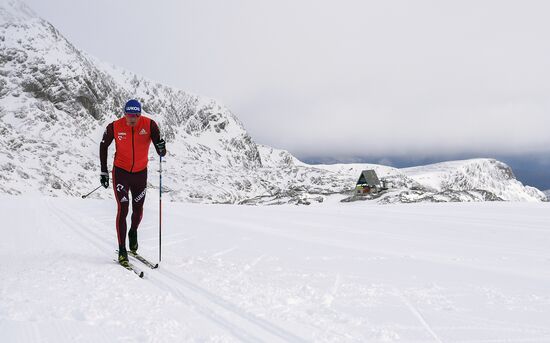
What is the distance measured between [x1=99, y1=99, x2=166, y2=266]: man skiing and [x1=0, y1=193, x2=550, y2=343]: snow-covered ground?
3.75 feet

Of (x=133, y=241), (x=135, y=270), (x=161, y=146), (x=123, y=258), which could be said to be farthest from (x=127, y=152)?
(x=135, y=270)

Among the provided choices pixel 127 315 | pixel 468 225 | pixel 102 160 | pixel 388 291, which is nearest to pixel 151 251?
pixel 102 160

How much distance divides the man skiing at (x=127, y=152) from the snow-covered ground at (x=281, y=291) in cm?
114

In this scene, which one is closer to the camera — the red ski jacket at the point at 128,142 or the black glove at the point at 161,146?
the red ski jacket at the point at 128,142

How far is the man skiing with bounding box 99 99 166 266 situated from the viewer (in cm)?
745

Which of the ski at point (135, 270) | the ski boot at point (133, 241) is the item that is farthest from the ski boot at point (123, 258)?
the ski boot at point (133, 241)

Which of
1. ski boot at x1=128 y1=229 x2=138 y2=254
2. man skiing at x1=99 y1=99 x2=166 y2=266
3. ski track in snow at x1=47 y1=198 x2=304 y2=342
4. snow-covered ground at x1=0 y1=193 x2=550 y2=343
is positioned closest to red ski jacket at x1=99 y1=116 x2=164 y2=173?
man skiing at x1=99 y1=99 x2=166 y2=266

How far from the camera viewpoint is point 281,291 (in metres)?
5.26

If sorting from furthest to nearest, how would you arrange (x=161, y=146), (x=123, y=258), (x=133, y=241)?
(x=133, y=241)
(x=161, y=146)
(x=123, y=258)

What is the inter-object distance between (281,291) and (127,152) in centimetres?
411

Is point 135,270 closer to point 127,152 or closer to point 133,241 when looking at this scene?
point 133,241

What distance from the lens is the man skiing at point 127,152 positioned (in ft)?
24.4

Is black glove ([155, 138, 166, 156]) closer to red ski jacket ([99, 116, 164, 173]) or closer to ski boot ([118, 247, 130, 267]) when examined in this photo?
red ski jacket ([99, 116, 164, 173])

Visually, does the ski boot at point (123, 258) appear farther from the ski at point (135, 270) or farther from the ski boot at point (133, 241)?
the ski boot at point (133, 241)
